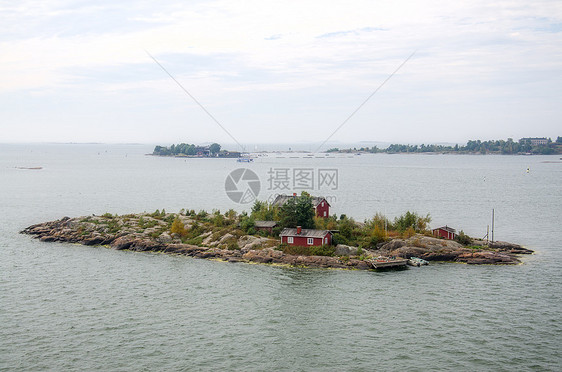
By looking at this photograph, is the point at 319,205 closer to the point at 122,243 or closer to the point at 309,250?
the point at 309,250

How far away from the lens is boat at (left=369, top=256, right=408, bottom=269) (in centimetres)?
3581

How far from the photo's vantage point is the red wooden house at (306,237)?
39.5 m

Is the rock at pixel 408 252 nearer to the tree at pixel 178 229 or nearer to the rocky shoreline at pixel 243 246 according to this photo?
the rocky shoreline at pixel 243 246

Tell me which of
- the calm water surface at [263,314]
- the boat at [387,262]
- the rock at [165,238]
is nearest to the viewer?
the calm water surface at [263,314]

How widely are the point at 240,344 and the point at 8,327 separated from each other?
Result: 12776 mm

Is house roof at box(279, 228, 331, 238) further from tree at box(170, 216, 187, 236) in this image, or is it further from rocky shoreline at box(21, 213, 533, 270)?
tree at box(170, 216, 187, 236)

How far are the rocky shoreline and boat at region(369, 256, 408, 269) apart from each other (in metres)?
0.57

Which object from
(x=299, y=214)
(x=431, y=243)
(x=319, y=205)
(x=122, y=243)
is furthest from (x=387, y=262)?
(x=122, y=243)

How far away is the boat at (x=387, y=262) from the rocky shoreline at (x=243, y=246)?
575mm

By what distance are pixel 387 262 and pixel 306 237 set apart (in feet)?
23.5

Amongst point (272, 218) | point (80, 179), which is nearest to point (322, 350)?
point (272, 218)

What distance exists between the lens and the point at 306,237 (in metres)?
39.6

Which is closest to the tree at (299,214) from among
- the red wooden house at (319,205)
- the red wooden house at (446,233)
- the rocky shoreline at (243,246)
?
the rocky shoreline at (243,246)

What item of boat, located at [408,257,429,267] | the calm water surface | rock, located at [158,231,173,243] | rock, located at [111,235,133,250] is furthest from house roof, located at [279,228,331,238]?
rock, located at [111,235,133,250]
